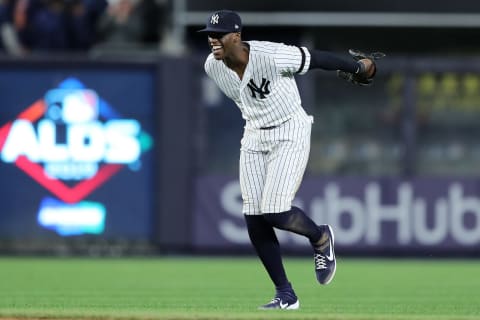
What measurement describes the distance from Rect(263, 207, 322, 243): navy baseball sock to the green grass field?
0.53 metres

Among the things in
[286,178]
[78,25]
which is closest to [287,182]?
[286,178]

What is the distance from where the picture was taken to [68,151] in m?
16.3

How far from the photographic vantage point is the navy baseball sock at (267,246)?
359 inches

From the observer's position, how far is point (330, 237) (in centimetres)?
924

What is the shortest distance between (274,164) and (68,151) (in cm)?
773

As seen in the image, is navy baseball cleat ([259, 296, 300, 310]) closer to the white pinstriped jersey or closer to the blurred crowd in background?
the white pinstriped jersey

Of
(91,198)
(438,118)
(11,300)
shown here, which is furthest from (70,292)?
(438,118)

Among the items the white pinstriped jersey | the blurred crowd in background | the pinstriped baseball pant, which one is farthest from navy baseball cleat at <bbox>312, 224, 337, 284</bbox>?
the blurred crowd in background

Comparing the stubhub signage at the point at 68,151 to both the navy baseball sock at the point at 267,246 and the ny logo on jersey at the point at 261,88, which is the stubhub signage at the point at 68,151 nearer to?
the navy baseball sock at the point at 267,246

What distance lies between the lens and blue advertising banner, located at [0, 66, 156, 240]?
1628 centimetres

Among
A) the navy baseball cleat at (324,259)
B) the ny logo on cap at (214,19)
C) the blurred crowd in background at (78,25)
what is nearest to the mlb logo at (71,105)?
the blurred crowd in background at (78,25)

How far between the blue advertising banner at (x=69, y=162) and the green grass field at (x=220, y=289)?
0.65 metres

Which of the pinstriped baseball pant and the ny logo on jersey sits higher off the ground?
the ny logo on jersey

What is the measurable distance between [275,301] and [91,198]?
297 inches
